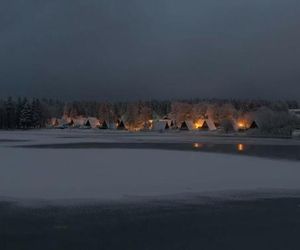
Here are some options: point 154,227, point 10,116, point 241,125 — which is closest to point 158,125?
point 241,125

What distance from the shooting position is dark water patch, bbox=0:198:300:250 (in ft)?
36.1

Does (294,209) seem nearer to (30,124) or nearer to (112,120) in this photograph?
(30,124)

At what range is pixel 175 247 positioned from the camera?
10734 millimetres

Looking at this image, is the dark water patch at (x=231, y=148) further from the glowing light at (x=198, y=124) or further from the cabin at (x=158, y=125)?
the glowing light at (x=198, y=124)

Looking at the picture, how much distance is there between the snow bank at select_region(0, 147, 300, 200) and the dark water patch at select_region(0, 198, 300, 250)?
2.83 m

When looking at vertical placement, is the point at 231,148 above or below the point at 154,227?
below

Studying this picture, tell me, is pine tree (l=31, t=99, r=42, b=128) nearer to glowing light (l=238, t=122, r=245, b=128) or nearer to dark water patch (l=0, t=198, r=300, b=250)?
glowing light (l=238, t=122, r=245, b=128)

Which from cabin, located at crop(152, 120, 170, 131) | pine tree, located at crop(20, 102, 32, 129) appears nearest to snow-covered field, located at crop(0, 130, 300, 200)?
cabin, located at crop(152, 120, 170, 131)

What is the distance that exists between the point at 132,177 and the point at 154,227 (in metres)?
10.3

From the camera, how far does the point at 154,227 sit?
500 inches

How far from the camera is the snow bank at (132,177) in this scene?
18.7 m

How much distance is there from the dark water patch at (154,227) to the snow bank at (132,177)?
9.29 feet

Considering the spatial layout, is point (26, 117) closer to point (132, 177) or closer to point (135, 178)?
point (132, 177)

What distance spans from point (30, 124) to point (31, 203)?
131m
